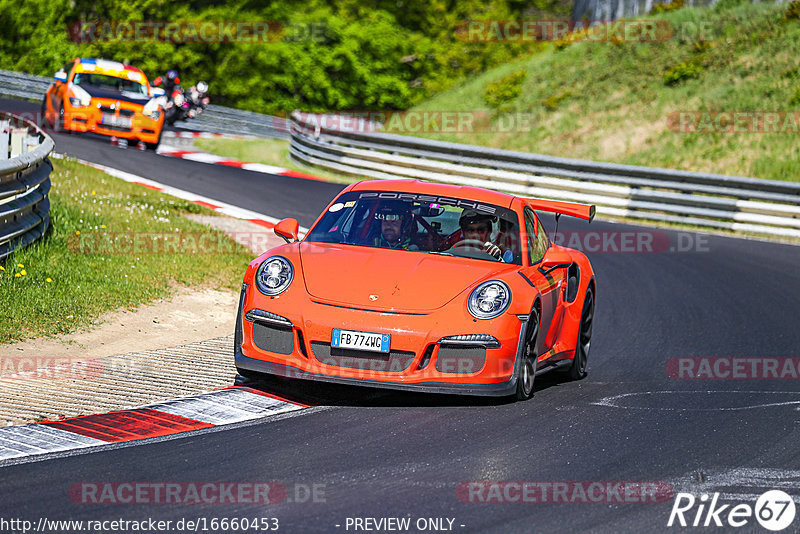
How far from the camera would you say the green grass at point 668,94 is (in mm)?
26906

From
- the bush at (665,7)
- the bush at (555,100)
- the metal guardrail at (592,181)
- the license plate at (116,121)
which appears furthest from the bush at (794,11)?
the license plate at (116,121)

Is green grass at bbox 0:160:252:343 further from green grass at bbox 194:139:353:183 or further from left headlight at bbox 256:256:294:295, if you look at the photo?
green grass at bbox 194:139:353:183

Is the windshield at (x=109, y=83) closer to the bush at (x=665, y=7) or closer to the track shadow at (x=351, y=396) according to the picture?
the track shadow at (x=351, y=396)

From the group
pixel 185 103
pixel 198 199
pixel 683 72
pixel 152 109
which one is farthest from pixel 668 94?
pixel 198 199

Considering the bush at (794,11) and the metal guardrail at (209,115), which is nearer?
the bush at (794,11)

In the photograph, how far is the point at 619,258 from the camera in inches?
608

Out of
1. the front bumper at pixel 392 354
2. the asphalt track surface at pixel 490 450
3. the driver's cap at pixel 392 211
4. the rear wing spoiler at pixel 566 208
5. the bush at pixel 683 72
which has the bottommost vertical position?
the asphalt track surface at pixel 490 450

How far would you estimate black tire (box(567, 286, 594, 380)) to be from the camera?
8.35 metres

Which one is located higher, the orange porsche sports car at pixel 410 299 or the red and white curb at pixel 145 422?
the orange porsche sports car at pixel 410 299

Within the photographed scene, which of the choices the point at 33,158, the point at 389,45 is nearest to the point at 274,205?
the point at 33,158

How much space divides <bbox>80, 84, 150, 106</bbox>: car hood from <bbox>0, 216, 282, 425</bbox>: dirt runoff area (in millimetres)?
13627

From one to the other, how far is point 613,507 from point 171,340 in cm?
487

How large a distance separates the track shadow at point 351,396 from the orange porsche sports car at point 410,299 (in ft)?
0.83

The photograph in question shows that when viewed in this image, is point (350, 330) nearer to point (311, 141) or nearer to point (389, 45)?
point (311, 141)
